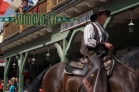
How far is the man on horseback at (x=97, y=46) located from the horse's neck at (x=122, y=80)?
5.7 inches

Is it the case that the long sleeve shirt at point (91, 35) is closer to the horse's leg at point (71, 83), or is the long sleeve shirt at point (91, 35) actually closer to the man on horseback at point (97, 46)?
the man on horseback at point (97, 46)

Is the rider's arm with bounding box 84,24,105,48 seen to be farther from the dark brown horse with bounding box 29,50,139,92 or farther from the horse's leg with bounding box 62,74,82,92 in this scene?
the horse's leg with bounding box 62,74,82,92

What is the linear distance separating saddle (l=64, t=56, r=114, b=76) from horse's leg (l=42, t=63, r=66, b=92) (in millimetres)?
320

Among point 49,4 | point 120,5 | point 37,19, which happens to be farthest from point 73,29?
point 120,5

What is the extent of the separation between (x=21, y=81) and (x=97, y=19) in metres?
12.8

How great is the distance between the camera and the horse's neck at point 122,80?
14.2 feet

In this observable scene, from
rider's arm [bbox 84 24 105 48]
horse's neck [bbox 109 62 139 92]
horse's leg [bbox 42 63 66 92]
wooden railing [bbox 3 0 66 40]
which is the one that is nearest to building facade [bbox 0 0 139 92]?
wooden railing [bbox 3 0 66 40]

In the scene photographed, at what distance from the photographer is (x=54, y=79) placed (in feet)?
18.6

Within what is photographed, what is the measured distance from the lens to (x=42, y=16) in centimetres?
1273

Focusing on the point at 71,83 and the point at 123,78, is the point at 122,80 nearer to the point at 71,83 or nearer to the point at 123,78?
the point at 123,78

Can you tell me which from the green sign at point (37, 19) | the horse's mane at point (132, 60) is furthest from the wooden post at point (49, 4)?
the horse's mane at point (132, 60)

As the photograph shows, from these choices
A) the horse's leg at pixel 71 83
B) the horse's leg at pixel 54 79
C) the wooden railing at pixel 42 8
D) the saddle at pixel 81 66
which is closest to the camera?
the saddle at pixel 81 66

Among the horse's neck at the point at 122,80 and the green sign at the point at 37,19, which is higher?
the green sign at the point at 37,19

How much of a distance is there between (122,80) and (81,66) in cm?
87
